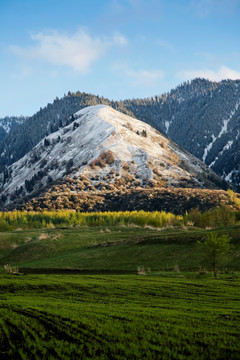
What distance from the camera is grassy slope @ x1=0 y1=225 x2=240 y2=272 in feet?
166

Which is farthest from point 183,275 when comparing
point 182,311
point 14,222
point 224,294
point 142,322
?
point 14,222

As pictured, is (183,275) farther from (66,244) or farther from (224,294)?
(66,244)

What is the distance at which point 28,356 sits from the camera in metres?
12.2

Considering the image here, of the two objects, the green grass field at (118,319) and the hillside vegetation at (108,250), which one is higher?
the green grass field at (118,319)

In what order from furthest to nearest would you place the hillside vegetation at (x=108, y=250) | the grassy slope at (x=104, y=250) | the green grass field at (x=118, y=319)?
the grassy slope at (x=104, y=250) → the hillside vegetation at (x=108, y=250) → the green grass field at (x=118, y=319)

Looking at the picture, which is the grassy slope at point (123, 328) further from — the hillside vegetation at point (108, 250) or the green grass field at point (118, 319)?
the hillside vegetation at point (108, 250)

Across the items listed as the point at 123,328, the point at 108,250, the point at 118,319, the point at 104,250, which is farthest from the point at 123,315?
the point at 104,250

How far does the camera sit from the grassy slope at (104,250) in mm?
50625

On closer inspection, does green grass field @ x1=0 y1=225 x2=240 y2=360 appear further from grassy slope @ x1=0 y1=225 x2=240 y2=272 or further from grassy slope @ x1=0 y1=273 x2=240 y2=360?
grassy slope @ x1=0 y1=225 x2=240 y2=272

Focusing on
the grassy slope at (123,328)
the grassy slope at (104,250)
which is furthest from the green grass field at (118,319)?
the grassy slope at (104,250)

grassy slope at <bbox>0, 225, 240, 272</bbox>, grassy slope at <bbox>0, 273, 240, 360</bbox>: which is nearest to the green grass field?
grassy slope at <bbox>0, 273, 240, 360</bbox>

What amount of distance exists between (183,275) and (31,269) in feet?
79.9

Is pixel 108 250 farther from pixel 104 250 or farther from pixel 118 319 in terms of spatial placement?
pixel 118 319

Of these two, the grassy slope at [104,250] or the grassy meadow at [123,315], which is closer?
the grassy meadow at [123,315]
